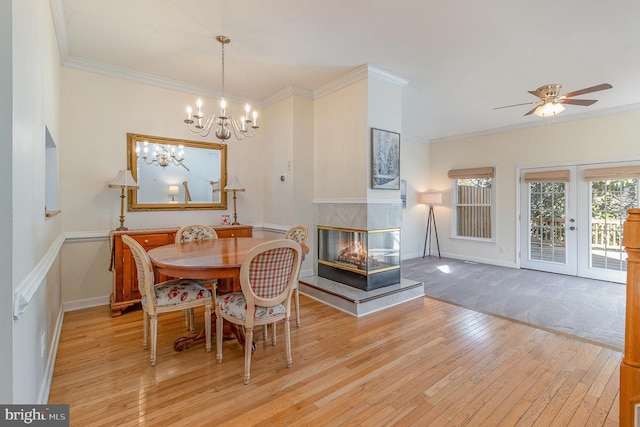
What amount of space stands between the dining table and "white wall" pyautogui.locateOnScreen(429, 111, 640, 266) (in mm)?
4974

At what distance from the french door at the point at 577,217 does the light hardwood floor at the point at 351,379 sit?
10.5 ft

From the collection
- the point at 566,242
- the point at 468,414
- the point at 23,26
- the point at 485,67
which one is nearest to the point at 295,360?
the point at 468,414

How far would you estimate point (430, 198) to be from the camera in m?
6.50

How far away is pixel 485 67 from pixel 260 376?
13.0 feet

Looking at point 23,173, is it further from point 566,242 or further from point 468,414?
point 566,242

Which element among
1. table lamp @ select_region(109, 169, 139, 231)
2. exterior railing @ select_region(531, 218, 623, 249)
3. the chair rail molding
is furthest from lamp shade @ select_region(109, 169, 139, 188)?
exterior railing @ select_region(531, 218, 623, 249)

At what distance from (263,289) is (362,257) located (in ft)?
5.92

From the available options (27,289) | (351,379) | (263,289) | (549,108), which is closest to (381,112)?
(549,108)

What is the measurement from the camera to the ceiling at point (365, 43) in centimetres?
243

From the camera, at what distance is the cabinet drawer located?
3323 mm

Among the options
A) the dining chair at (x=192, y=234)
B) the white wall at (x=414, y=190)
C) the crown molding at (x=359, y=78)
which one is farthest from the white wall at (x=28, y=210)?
the white wall at (x=414, y=190)

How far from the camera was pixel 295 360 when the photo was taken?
7.59ft

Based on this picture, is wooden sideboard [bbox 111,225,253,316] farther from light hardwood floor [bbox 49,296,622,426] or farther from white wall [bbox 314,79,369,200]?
white wall [bbox 314,79,369,200]

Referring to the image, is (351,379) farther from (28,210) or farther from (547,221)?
(547,221)
